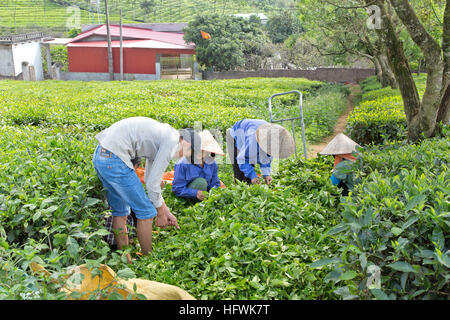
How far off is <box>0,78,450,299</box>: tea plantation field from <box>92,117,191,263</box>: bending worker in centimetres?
20

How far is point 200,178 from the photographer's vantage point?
4586mm

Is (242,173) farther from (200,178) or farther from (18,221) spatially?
(18,221)

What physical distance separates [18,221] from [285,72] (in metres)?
31.4

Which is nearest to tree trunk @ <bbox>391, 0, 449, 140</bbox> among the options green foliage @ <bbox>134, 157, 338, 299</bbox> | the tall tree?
the tall tree

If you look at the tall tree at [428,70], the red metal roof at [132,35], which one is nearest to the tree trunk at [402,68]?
the tall tree at [428,70]

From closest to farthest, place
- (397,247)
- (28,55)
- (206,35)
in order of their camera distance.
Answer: (397,247)
(206,35)
(28,55)

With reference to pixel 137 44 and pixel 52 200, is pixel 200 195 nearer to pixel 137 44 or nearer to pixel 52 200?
pixel 52 200

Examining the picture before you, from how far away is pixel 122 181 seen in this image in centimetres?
327

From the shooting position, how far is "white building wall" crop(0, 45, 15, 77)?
1174 inches

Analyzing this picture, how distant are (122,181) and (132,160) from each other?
28 centimetres

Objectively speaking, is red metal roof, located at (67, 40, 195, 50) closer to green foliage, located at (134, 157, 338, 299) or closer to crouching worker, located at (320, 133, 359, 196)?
crouching worker, located at (320, 133, 359, 196)

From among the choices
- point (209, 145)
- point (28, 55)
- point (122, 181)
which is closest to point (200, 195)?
point (209, 145)

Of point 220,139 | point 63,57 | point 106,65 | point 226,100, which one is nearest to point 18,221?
point 220,139

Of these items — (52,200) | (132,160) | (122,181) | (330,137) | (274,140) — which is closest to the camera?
(52,200)
